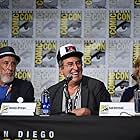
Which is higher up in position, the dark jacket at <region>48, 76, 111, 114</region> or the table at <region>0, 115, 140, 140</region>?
the dark jacket at <region>48, 76, 111, 114</region>

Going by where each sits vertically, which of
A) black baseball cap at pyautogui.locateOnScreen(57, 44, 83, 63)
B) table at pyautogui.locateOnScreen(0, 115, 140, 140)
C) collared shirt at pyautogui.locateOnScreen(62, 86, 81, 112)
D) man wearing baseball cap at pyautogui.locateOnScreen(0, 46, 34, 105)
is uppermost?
black baseball cap at pyautogui.locateOnScreen(57, 44, 83, 63)

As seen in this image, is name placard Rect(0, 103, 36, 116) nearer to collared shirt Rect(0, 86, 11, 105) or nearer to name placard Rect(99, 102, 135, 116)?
name placard Rect(99, 102, 135, 116)

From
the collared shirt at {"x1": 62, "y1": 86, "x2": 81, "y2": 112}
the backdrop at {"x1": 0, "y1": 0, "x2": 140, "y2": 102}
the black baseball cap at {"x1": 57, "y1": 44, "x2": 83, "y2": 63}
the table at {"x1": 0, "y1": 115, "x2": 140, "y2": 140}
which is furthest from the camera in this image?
the backdrop at {"x1": 0, "y1": 0, "x2": 140, "y2": 102}

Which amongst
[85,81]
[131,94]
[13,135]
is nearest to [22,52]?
[85,81]

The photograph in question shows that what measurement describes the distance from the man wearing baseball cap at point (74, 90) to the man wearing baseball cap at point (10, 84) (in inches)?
7.3

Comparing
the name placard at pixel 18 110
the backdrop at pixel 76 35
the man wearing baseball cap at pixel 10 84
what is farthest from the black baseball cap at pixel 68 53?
the name placard at pixel 18 110

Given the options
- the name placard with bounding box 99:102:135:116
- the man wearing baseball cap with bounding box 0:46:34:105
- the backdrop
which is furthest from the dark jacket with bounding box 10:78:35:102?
the name placard with bounding box 99:102:135:116

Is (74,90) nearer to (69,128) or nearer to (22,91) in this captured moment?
(22,91)

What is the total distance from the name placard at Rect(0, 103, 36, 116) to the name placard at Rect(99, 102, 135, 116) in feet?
1.28

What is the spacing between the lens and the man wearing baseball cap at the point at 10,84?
119 inches

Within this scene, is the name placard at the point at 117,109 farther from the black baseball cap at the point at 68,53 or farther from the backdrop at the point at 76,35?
the backdrop at the point at 76,35

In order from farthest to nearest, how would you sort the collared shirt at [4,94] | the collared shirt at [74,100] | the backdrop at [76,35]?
the backdrop at [76,35]
the collared shirt at [4,94]
the collared shirt at [74,100]

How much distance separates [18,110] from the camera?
2.32m

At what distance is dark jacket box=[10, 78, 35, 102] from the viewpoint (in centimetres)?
303
